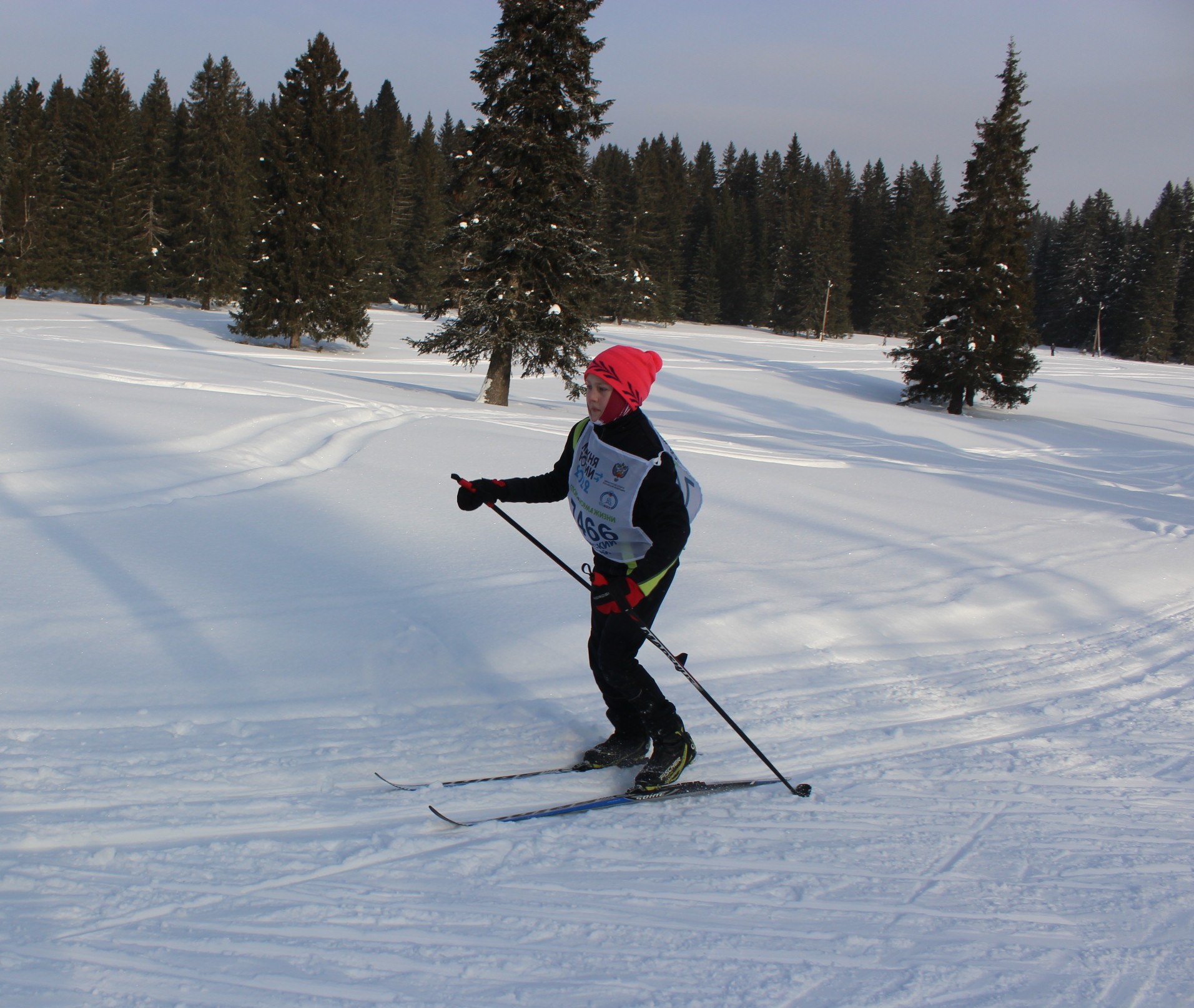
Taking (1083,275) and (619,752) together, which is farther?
(1083,275)

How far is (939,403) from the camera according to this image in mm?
31078

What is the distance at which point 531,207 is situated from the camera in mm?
16688

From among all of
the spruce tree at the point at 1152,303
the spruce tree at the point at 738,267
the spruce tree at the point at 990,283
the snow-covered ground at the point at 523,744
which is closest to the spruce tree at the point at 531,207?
the snow-covered ground at the point at 523,744

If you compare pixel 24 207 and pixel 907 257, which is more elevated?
pixel 907 257

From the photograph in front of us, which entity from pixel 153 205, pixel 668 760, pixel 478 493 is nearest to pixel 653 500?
pixel 478 493

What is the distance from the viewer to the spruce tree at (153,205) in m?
42.8

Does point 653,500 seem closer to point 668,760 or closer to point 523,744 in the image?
point 668,760

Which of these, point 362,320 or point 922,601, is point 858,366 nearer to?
point 362,320

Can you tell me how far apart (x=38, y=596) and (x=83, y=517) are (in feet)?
4.61

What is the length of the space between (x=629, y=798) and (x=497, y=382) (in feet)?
49.8

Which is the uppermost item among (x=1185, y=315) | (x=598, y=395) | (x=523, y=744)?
(x=1185, y=315)

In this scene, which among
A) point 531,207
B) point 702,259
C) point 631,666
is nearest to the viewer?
point 631,666

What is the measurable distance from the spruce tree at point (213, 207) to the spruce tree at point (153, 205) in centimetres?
106

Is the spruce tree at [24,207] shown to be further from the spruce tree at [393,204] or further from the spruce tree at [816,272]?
the spruce tree at [816,272]
